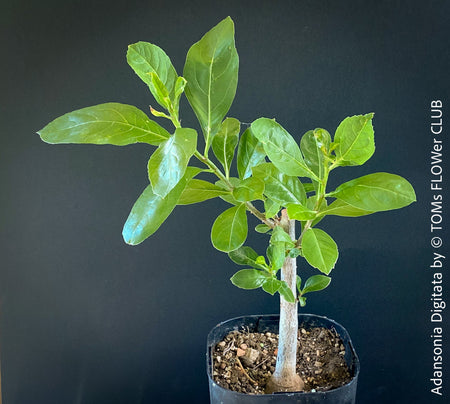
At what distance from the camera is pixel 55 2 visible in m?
1.26

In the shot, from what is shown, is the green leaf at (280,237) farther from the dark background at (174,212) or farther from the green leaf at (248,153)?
the dark background at (174,212)

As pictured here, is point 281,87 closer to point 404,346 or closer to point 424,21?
point 424,21

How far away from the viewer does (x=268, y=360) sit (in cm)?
101

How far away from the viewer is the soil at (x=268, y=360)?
93cm

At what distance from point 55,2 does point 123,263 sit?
0.69m

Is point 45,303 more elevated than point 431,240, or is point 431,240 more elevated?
point 431,240

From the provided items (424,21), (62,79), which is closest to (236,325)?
(62,79)

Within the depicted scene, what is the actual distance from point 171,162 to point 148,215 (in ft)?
0.39

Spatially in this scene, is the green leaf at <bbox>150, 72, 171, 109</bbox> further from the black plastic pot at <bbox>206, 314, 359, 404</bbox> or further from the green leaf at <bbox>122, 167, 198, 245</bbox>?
the black plastic pot at <bbox>206, 314, 359, 404</bbox>

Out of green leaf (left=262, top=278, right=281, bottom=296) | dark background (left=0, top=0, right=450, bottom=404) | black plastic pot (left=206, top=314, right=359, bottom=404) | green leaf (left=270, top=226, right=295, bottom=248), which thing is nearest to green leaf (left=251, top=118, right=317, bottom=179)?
green leaf (left=270, top=226, right=295, bottom=248)

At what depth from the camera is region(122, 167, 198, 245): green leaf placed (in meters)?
0.72

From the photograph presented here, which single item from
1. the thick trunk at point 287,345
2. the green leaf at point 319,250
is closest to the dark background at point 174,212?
the thick trunk at point 287,345

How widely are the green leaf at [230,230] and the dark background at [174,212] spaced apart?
1.76 ft

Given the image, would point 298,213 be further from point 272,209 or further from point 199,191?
point 199,191
